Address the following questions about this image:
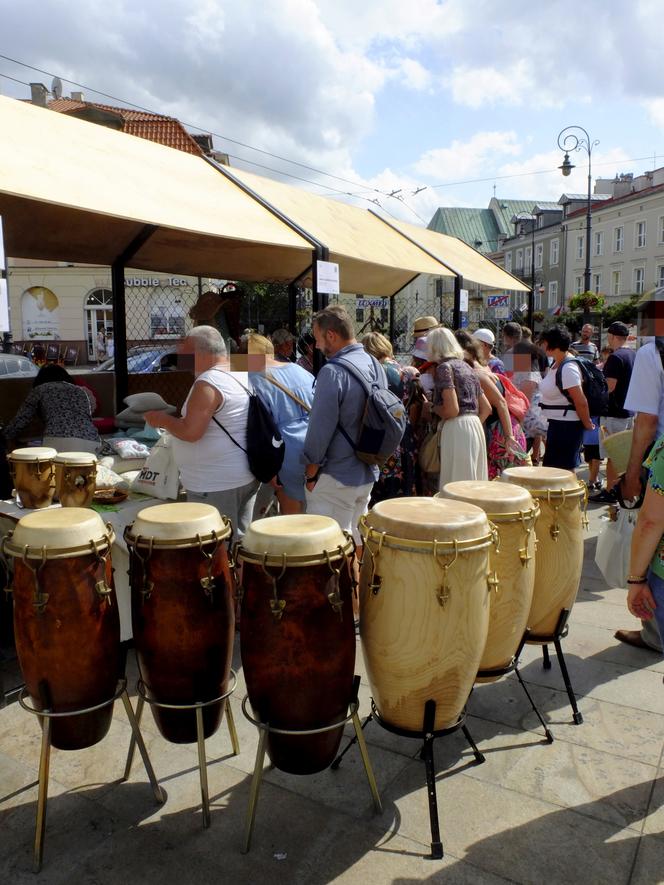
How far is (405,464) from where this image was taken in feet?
15.5

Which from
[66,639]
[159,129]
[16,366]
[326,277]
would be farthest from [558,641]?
[159,129]

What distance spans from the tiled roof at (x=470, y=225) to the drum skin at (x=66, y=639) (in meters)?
74.5

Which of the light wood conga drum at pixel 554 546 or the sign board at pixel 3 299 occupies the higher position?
the sign board at pixel 3 299

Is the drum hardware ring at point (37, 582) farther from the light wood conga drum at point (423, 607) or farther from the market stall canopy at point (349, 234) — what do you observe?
the market stall canopy at point (349, 234)

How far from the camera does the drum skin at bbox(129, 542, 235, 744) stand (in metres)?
2.26

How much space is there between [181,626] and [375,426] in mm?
1526

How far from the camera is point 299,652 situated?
2125 millimetres

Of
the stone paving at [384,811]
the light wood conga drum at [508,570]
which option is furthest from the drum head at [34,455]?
the light wood conga drum at [508,570]

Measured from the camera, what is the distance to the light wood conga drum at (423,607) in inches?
82.7

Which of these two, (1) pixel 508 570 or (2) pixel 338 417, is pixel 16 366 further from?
(1) pixel 508 570

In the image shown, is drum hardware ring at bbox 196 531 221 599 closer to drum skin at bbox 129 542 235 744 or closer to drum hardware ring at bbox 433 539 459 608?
drum skin at bbox 129 542 235 744

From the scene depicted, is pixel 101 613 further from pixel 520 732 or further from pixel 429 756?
pixel 520 732

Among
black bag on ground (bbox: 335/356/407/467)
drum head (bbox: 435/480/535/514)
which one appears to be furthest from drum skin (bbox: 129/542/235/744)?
black bag on ground (bbox: 335/356/407/467)

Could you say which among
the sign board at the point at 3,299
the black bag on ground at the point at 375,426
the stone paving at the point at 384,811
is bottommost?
the stone paving at the point at 384,811
